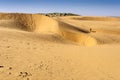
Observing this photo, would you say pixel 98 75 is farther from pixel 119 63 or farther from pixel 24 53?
pixel 24 53

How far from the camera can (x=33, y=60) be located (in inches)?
346

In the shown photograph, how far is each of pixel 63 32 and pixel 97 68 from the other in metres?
10.8

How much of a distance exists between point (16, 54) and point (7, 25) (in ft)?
36.8

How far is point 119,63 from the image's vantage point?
9.49m

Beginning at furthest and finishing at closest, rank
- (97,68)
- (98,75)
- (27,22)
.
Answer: (27,22), (97,68), (98,75)

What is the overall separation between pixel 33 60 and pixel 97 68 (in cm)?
207

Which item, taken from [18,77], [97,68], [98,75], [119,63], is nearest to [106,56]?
[119,63]

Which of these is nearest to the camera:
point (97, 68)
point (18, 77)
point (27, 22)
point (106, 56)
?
point (18, 77)

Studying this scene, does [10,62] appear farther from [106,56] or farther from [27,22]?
[27,22]

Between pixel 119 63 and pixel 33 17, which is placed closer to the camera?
pixel 119 63

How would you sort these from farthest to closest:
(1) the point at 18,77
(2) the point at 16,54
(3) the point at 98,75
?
(2) the point at 16,54
(3) the point at 98,75
(1) the point at 18,77

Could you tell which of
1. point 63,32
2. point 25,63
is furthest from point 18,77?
point 63,32

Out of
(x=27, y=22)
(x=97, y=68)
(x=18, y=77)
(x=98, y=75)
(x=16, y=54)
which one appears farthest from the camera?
(x=27, y=22)

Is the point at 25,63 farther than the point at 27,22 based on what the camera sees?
No
